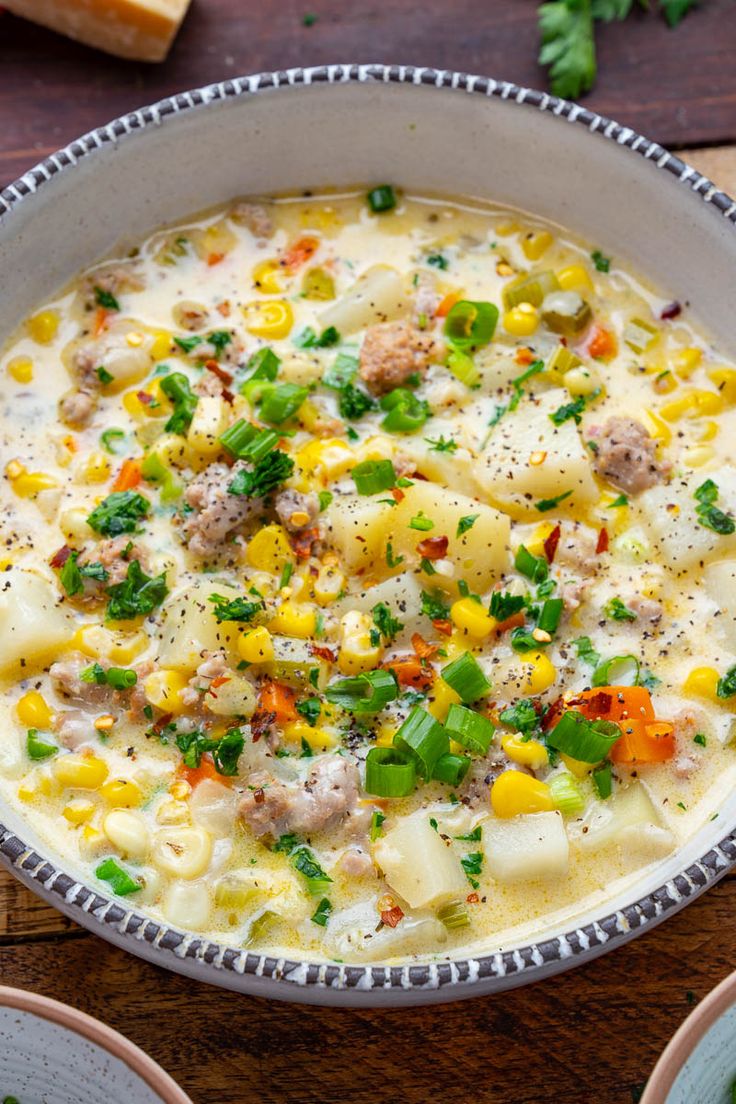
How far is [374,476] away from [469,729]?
110 centimetres

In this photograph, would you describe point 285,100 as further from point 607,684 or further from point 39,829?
point 39,829

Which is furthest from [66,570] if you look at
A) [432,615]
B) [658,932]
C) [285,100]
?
[658,932]

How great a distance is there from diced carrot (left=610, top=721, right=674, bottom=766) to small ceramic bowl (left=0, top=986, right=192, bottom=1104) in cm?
200

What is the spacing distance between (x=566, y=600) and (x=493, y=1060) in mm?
1756

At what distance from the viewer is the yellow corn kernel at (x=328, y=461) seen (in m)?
5.58

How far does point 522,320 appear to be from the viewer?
5.90 metres

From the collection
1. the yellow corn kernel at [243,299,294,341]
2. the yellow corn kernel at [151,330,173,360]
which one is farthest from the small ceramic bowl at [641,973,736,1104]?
the yellow corn kernel at [151,330,173,360]

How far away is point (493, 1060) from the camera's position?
16.5ft

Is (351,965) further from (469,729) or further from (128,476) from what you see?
(128,476)

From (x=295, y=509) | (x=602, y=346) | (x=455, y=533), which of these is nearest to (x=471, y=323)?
(x=602, y=346)

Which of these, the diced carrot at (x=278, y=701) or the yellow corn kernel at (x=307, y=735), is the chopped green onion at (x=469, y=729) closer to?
the yellow corn kernel at (x=307, y=735)

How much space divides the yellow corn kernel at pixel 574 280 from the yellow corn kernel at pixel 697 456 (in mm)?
916

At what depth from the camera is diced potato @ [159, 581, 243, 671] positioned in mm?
5176

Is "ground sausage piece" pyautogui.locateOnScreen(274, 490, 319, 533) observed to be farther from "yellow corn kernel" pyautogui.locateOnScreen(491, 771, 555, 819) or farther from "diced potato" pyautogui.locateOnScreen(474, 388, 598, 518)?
"yellow corn kernel" pyautogui.locateOnScreen(491, 771, 555, 819)
